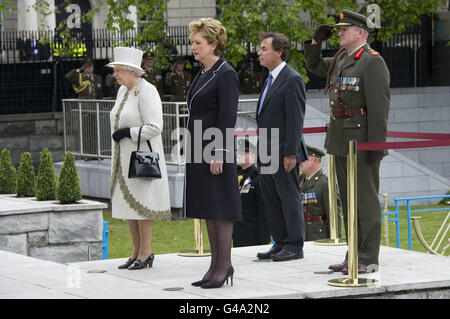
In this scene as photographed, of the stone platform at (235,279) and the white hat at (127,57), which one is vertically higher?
the white hat at (127,57)

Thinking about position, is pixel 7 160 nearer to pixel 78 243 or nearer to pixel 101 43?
pixel 78 243

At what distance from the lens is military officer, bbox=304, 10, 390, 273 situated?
320 inches

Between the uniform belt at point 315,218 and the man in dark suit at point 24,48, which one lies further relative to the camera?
the man in dark suit at point 24,48

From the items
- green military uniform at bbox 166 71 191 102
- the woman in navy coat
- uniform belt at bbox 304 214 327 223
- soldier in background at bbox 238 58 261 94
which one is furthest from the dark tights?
soldier in background at bbox 238 58 261 94

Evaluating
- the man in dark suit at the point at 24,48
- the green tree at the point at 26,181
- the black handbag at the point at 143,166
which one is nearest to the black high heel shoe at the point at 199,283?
the black handbag at the point at 143,166

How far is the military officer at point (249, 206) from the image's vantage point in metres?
10.5

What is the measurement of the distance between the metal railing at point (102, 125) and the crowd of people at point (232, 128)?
7.39 metres

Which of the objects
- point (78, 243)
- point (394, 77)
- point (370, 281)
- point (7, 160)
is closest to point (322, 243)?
point (370, 281)

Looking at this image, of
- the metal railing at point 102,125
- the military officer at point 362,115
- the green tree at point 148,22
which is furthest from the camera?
the green tree at point 148,22

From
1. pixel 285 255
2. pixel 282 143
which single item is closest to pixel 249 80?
pixel 282 143

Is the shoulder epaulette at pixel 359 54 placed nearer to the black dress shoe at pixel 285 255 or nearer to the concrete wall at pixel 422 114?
the black dress shoe at pixel 285 255

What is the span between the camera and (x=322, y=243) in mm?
10219

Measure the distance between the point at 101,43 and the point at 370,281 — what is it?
17.3 meters

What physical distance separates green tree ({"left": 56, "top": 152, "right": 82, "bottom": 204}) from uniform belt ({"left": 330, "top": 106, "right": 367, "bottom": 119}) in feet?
14.0
